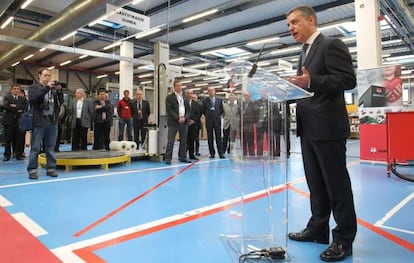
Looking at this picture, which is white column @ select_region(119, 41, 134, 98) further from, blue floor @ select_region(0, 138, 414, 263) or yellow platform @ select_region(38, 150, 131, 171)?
blue floor @ select_region(0, 138, 414, 263)

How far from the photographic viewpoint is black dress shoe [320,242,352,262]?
1.58 m

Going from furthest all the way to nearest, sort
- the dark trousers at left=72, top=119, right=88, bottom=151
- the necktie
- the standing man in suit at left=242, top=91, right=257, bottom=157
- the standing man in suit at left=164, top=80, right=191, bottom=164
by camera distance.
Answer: the dark trousers at left=72, top=119, right=88, bottom=151, the standing man in suit at left=164, top=80, right=191, bottom=164, the necktie, the standing man in suit at left=242, top=91, right=257, bottom=157

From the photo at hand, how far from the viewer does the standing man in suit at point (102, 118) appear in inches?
257

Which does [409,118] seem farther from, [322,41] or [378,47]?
[322,41]

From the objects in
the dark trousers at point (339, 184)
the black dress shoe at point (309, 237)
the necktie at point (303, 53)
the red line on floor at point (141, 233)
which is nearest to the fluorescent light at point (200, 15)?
the red line on floor at point (141, 233)

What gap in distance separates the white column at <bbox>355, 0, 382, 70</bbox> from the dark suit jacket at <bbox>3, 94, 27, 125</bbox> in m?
7.21

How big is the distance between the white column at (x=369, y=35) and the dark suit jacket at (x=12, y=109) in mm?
7208

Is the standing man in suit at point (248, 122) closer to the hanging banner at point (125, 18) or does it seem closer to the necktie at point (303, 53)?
the necktie at point (303, 53)

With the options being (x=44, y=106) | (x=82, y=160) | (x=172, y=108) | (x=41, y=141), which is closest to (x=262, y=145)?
(x=44, y=106)

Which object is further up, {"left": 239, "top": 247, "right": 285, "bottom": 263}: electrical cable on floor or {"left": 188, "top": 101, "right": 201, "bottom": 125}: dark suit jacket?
{"left": 188, "top": 101, "right": 201, "bottom": 125}: dark suit jacket

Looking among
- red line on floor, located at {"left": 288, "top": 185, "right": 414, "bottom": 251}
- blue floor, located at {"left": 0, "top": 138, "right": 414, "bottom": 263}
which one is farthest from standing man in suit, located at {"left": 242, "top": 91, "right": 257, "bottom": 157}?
red line on floor, located at {"left": 288, "top": 185, "right": 414, "bottom": 251}

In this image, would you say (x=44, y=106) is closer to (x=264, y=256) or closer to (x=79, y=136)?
(x=79, y=136)

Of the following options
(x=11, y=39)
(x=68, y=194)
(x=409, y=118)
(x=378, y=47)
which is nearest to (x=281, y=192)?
(x=68, y=194)

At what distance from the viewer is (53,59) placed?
1586cm
